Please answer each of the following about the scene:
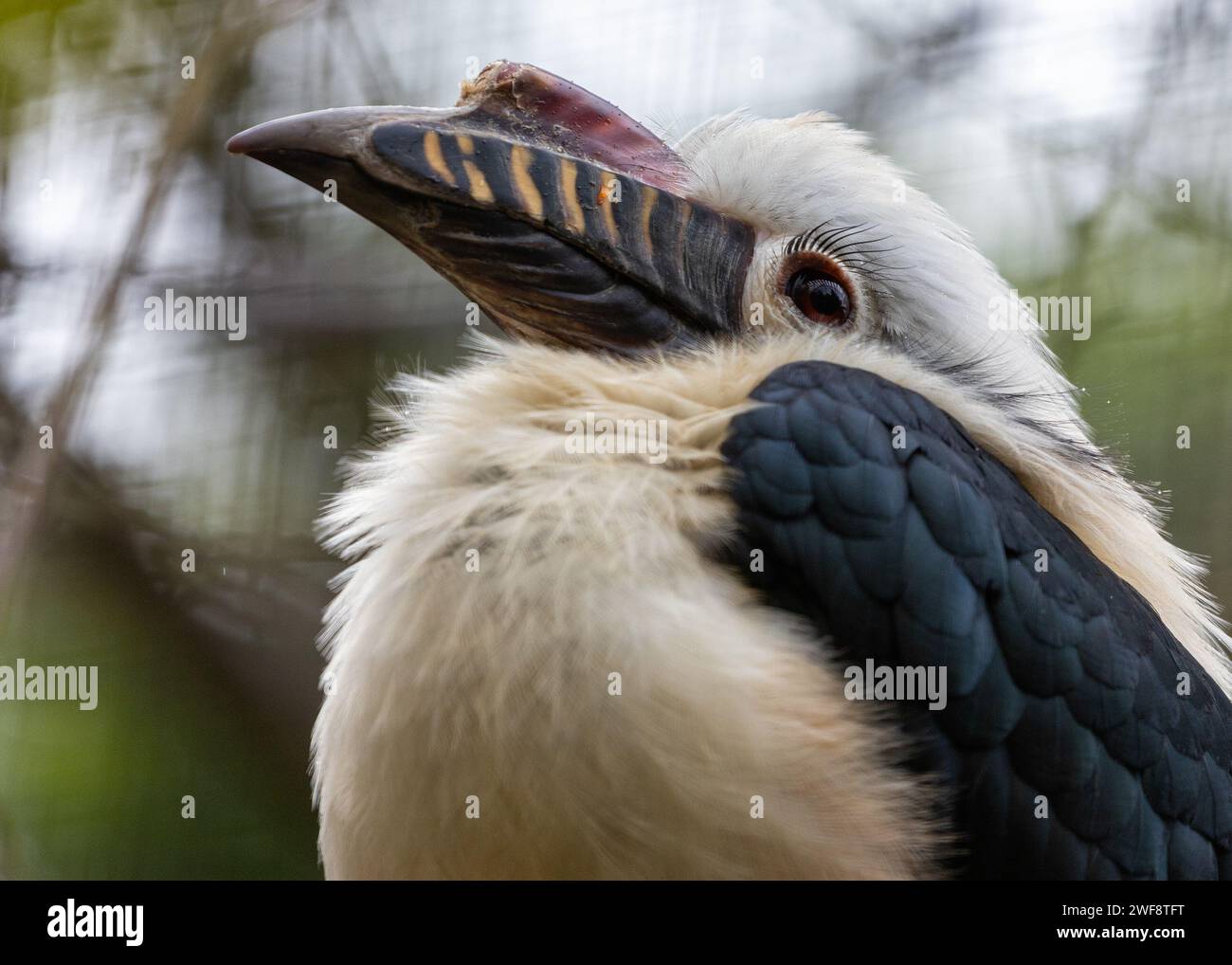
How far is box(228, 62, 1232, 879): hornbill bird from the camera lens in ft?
4.51

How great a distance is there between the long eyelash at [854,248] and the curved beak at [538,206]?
0.27 ft

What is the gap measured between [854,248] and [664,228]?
11.3 inches

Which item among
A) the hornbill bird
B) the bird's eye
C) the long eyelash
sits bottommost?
the hornbill bird

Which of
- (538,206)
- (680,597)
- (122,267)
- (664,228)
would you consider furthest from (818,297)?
(122,267)

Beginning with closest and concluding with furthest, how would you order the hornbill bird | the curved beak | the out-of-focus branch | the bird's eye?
the hornbill bird < the curved beak < the bird's eye < the out-of-focus branch

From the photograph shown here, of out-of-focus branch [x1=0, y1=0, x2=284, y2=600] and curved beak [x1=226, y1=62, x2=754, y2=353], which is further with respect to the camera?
out-of-focus branch [x1=0, y1=0, x2=284, y2=600]

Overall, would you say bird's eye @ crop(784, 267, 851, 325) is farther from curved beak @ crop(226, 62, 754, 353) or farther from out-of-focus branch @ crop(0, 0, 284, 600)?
out-of-focus branch @ crop(0, 0, 284, 600)

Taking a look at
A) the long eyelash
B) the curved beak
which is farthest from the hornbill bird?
the long eyelash

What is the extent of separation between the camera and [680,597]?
1393 mm

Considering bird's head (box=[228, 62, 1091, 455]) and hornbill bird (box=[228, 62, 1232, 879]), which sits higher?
bird's head (box=[228, 62, 1091, 455])

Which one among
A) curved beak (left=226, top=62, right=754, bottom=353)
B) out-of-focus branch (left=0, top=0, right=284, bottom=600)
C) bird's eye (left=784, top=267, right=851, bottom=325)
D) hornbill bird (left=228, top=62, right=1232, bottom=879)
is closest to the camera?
hornbill bird (left=228, top=62, right=1232, bottom=879)

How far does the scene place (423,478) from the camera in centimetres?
161

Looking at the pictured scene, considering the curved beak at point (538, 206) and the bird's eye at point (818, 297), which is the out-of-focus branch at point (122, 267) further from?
the bird's eye at point (818, 297)

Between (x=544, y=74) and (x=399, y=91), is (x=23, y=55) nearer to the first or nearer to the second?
(x=399, y=91)
